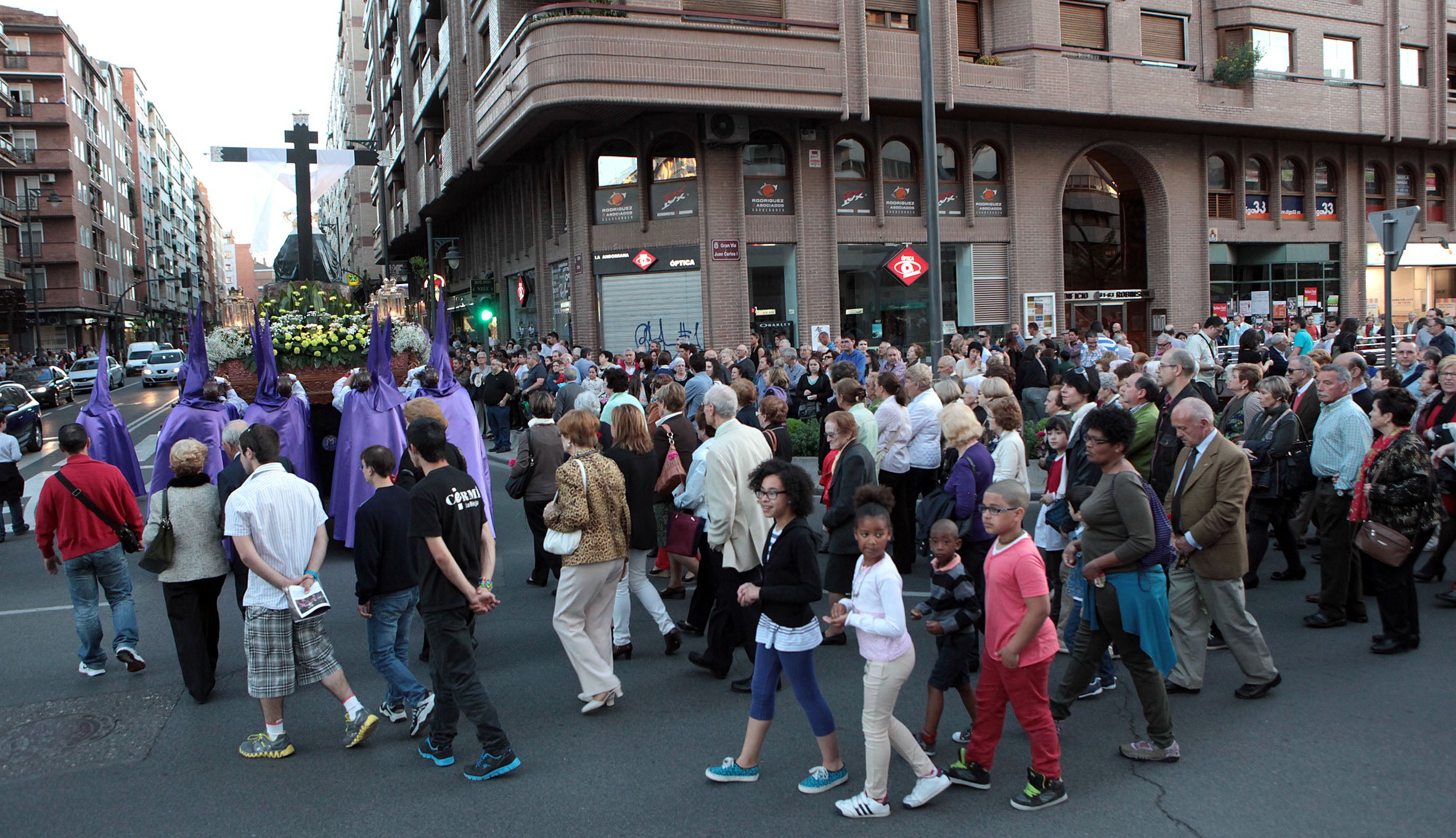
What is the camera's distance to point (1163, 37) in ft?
84.0

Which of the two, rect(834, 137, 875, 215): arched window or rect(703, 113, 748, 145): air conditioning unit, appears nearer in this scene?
rect(703, 113, 748, 145): air conditioning unit

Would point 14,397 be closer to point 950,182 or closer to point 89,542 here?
point 89,542

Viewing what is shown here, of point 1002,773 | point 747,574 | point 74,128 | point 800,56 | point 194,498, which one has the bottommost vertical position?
point 1002,773

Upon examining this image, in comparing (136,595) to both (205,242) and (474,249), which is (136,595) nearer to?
(474,249)

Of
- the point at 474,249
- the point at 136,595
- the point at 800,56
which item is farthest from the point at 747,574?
the point at 474,249

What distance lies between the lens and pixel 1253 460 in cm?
745

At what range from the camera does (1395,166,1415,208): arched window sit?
30.1 meters

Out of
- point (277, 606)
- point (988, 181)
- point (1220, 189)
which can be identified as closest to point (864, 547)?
point (277, 606)

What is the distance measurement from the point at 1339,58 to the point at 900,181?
46.2ft

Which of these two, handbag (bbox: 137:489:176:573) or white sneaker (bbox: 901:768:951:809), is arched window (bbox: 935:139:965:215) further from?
white sneaker (bbox: 901:768:951:809)

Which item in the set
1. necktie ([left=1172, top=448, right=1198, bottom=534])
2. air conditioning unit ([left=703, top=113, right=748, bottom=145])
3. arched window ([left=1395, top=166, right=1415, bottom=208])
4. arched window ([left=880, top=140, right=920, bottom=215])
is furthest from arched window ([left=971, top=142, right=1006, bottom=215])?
necktie ([left=1172, top=448, right=1198, bottom=534])

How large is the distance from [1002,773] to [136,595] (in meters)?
7.63

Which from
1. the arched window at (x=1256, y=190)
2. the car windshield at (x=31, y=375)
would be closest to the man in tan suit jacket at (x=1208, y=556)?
the arched window at (x=1256, y=190)

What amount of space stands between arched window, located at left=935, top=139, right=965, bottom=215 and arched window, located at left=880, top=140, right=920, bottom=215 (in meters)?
0.60
